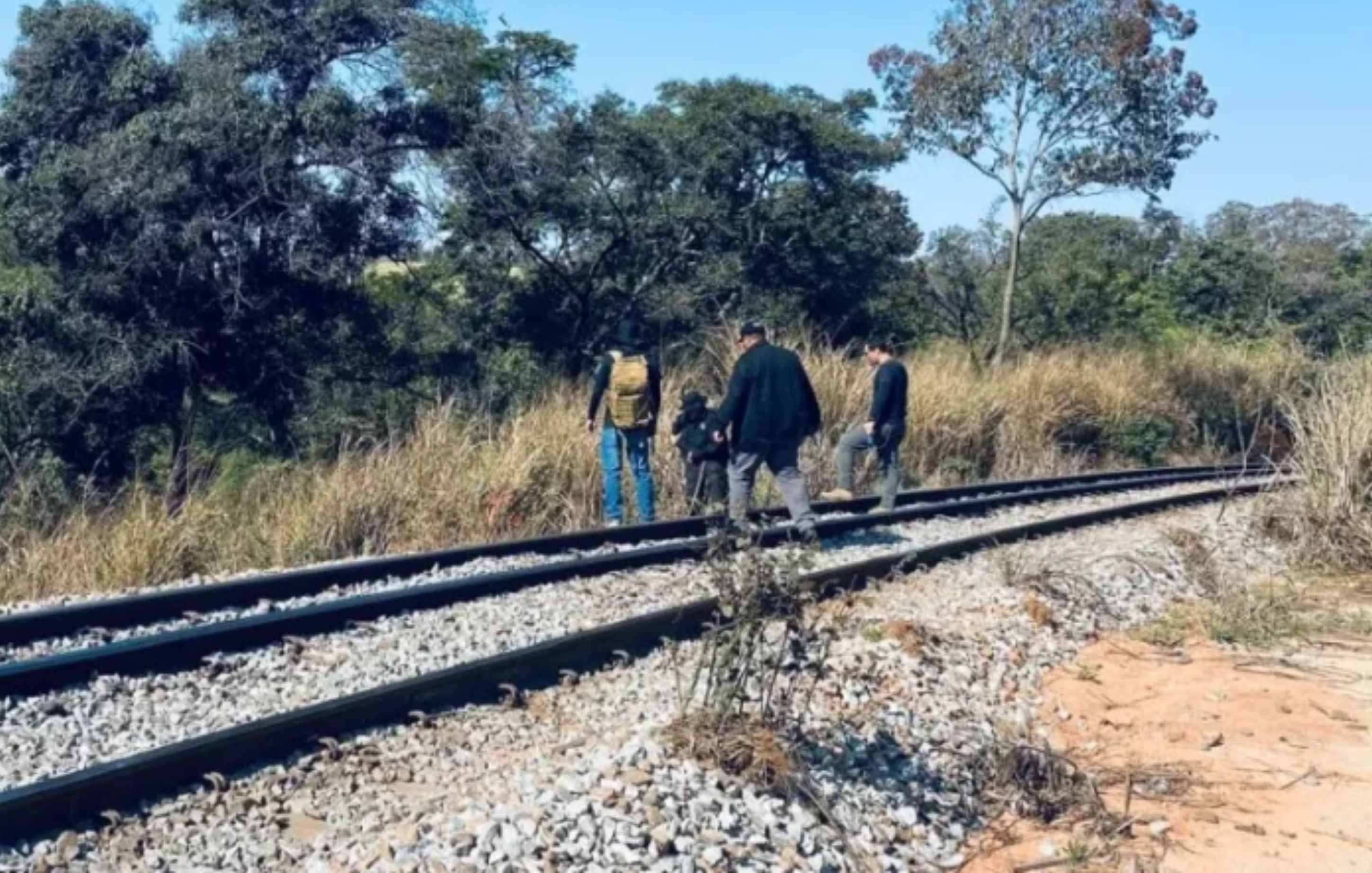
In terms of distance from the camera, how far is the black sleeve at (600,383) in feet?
48.5

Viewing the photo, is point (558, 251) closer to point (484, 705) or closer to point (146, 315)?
point (146, 315)

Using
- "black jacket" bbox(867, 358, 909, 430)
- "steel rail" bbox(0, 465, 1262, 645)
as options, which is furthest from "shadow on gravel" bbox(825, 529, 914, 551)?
"black jacket" bbox(867, 358, 909, 430)

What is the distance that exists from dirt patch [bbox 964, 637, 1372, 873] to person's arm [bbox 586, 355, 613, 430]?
18.9 feet

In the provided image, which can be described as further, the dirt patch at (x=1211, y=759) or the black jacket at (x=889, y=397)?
the black jacket at (x=889, y=397)

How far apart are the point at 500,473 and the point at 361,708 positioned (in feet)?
25.2

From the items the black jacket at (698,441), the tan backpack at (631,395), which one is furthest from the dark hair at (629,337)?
the black jacket at (698,441)

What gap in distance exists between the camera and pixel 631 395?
1457 centimetres

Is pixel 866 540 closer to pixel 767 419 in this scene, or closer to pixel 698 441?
pixel 698 441

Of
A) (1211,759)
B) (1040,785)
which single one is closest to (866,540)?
(1211,759)

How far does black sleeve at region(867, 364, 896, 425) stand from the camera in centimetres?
1614

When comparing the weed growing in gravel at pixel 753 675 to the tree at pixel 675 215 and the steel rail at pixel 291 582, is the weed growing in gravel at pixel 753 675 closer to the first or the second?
the steel rail at pixel 291 582

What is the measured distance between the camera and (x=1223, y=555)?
47.8 ft

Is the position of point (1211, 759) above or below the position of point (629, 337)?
below

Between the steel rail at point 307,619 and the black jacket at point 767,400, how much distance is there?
0.82 metres
